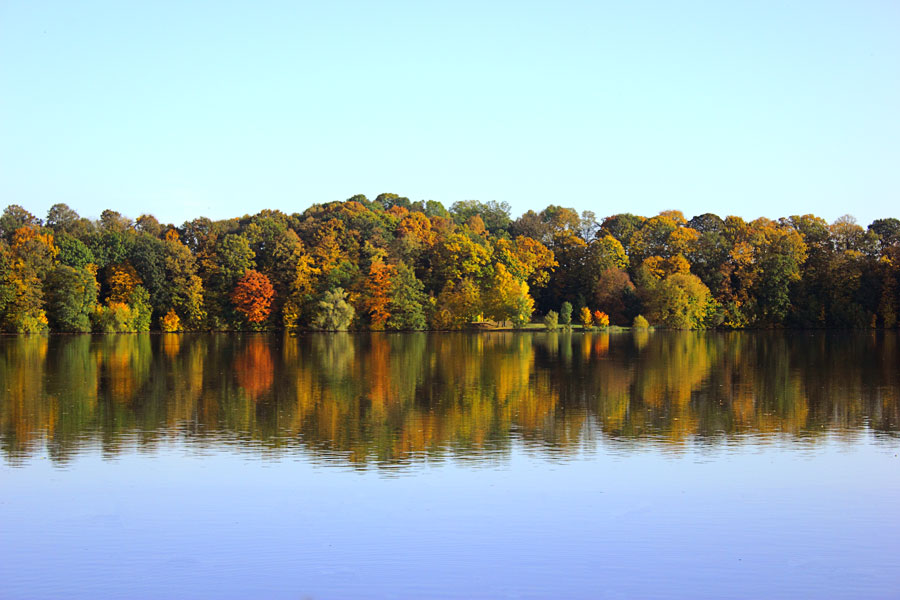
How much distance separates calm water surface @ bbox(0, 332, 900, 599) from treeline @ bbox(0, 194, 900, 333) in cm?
4834

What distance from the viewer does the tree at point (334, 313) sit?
72125mm

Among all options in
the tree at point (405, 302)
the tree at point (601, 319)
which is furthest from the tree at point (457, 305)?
the tree at point (601, 319)

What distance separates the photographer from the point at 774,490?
1209cm

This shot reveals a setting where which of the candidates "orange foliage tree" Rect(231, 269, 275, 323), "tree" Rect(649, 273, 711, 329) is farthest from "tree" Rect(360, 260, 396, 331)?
"tree" Rect(649, 273, 711, 329)

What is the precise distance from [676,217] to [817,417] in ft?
243

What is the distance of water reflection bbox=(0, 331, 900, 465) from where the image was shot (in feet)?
53.2

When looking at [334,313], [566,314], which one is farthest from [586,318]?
[334,313]

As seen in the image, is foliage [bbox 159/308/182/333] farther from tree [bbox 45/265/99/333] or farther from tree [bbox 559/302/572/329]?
tree [bbox 559/302/572/329]

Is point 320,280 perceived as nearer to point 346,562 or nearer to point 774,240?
point 774,240

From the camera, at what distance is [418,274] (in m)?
79.9

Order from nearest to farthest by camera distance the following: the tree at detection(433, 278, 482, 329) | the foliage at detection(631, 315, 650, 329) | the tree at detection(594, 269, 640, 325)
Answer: the tree at detection(433, 278, 482, 329) → the foliage at detection(631, 315, 650, 329) → the tree at detection(594, 269, 640, 325)

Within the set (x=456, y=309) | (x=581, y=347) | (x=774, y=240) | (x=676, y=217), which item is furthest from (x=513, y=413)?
(x=676, y=217)

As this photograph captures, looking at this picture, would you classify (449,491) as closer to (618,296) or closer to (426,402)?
(426,402)

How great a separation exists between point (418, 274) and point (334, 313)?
1063cm
